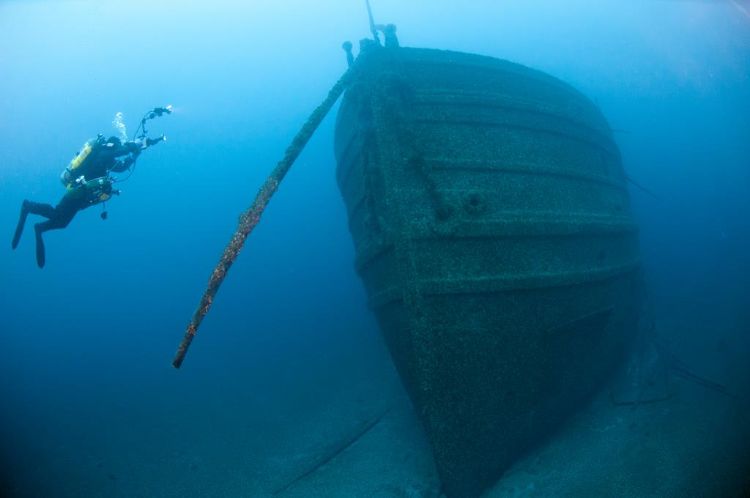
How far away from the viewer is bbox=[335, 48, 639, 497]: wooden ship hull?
3.03 metres

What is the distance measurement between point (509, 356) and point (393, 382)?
5051mm

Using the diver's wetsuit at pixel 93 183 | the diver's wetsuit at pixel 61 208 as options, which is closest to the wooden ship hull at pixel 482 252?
the diver's wetsuit at pixel 93 183

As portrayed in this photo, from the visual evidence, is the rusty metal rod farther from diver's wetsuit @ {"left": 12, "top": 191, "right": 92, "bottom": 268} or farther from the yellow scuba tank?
the yellow scuba tank

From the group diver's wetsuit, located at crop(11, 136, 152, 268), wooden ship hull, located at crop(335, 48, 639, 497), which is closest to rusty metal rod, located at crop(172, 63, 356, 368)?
wooden ship hull, located at crop(335, 48, 639, 497)

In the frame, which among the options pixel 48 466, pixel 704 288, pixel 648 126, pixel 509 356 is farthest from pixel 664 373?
pixel 648 126

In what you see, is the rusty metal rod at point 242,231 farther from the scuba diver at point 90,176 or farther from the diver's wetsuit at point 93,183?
the diver's wetsuit at point 93,183

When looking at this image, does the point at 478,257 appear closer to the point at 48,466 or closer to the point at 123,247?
the point at 48,466

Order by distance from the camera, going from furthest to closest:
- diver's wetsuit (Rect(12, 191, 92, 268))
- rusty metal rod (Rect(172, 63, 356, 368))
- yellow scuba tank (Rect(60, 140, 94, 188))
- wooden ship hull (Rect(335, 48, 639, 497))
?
→ yellow scuba tank (Rect(60, 140, 94, 188)), diver's wetsuit (Rect(12, 191, 92, 268)), wooden ship hull (Rect(335, 48, 639, 497)), rusty metal rod (Rect(172, 63, 356, 368))

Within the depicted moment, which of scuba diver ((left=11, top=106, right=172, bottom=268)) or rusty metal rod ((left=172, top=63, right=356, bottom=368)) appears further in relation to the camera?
scuba diver ((left=11, top=106, right=172, bottom=268))

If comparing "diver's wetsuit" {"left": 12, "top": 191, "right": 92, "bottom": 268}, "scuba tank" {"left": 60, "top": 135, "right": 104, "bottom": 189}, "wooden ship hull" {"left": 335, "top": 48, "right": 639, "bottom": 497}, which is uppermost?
"scuba tank" {"left": 60, "top": 135, "right": 104, "bottom": 189}

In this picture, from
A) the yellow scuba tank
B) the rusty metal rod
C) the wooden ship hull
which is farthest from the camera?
the yellow scuba tank

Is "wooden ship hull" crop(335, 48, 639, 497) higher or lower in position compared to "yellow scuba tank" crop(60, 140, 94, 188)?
lower

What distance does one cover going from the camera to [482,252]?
10.3 ft

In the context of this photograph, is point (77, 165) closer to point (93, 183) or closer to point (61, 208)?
point (93, 183)
